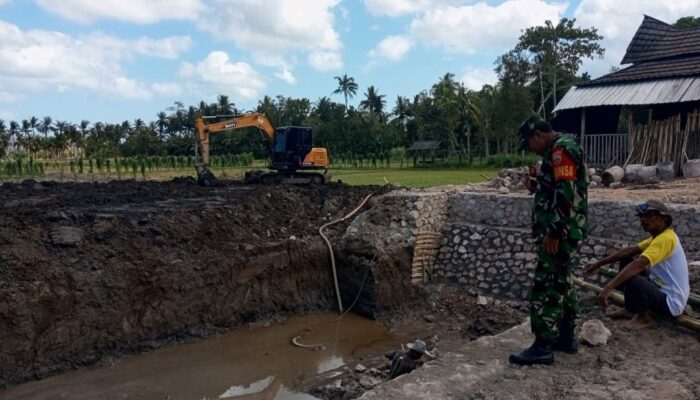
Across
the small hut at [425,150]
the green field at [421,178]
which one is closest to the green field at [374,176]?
the green field at [421,178]

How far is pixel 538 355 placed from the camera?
4152mm

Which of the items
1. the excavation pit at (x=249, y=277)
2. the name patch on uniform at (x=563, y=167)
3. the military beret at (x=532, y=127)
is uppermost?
the military beret at (x=532, y=127)

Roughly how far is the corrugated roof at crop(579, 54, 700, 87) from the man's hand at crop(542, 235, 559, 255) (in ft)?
41.6

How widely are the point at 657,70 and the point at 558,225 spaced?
534 inches

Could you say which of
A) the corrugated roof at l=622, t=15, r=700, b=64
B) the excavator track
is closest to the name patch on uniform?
the excavator track

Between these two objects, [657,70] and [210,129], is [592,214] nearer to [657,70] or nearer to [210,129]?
[657,70]

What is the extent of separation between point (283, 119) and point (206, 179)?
3301cm

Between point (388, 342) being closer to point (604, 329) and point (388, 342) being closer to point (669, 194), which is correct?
point (604, 329)

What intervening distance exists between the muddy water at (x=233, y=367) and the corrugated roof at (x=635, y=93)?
953 centimetres

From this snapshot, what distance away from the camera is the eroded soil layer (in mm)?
7137

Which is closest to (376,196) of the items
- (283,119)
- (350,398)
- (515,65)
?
(350,398)

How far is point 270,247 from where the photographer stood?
9648 mm

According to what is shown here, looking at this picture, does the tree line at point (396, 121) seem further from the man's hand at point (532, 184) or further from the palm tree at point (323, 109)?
the man's hand at point (532, 184)

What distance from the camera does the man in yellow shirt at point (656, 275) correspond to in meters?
4.37
